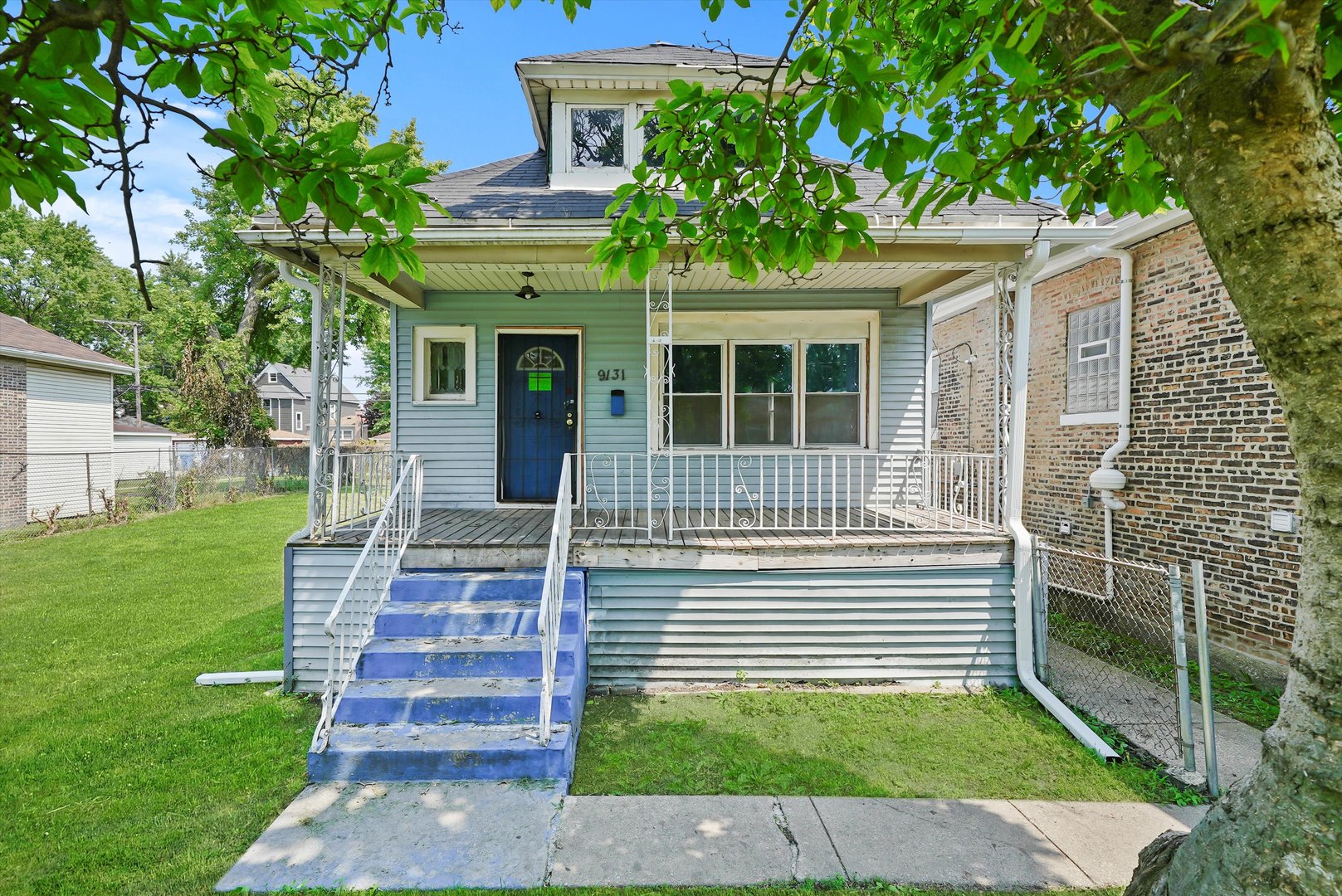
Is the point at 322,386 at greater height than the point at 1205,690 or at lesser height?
greater

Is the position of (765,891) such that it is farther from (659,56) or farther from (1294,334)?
(659,56)

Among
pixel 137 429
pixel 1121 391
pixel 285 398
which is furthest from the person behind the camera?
pixel 285 398

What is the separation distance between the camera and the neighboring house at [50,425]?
12.2 meters

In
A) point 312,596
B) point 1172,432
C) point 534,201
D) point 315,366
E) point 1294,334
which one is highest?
point 534,201

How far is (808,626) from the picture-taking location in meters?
5.20

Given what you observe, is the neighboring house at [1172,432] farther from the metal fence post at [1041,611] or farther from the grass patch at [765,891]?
the grass patch at [765,891]

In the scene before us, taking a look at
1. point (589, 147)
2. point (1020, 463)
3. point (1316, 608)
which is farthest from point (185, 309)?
point (1316, 608)

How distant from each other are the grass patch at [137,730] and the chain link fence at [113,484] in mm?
4529

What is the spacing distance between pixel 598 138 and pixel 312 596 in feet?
17.9

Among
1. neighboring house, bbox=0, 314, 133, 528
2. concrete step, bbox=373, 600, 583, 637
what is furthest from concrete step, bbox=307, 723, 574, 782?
neighboring house, bbox=0, 314, 133, 528

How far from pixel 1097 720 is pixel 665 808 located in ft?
11.2

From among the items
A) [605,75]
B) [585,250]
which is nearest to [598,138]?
[605,75]

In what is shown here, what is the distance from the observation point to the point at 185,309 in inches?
767

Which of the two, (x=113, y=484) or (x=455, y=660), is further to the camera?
(x=113, y=484)
